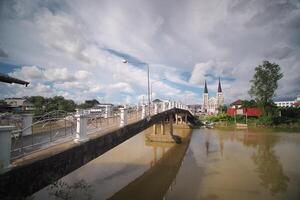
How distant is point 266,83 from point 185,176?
42888mm

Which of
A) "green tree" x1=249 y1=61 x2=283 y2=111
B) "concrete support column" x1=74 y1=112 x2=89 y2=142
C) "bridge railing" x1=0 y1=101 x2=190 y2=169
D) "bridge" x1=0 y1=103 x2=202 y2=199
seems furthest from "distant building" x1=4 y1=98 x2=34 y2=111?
"green tree" x1=249 y1=61 x2=283 y2=111

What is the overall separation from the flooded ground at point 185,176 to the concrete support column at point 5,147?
10.5ft

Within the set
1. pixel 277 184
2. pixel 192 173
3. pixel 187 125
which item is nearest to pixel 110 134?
pixel 192 173

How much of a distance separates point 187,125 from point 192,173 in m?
30.2

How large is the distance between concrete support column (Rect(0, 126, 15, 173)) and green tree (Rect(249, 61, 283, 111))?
171 feet

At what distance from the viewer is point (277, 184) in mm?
12953

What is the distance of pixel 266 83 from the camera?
47094 millimetres

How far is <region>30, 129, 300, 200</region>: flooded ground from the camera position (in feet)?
36.5

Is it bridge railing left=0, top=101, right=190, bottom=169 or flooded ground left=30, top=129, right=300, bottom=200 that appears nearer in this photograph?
bridge railing left=0, top=101, right=190, bottom=169

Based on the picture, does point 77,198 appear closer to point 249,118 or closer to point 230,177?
point 230,177

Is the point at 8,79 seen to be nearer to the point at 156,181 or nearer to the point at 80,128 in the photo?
the point at 80,128

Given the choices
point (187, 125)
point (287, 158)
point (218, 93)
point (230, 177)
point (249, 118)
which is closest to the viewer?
point (230, 177)

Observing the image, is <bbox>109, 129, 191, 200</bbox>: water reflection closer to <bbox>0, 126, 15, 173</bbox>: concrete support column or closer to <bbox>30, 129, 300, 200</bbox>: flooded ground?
<bbox>30, 129, 300, 200</bbox>: flooded ground

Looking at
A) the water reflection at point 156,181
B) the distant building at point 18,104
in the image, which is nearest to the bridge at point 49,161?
the water reflection at point 156,181
